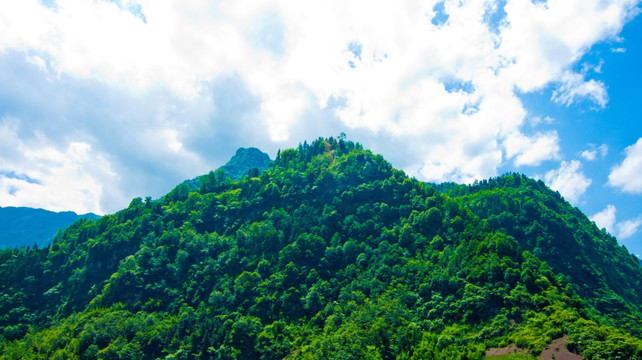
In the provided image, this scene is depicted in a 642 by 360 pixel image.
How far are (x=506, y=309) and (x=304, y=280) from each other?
61491 millimetres

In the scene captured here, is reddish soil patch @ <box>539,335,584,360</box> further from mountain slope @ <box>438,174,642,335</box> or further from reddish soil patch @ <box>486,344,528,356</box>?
mountain slope @ <box>438,174,642,335</box>

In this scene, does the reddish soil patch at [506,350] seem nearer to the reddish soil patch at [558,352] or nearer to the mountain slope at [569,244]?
the reddish soil patch at [558,352]

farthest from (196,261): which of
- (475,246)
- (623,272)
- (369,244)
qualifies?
(623,272)

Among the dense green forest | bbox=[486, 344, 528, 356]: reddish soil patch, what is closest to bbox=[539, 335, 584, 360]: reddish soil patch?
the dense green forest

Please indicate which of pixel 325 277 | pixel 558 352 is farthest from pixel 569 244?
pixel 558 352

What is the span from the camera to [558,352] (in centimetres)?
7231

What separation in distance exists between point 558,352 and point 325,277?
2979 inches

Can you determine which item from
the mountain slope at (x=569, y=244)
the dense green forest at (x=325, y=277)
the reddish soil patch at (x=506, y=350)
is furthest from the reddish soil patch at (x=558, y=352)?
the mountain slope at (x=569, y=244)

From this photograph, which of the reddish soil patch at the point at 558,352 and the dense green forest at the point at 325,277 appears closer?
the reddish soil patch at the point at 558,352

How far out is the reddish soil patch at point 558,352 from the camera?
231 feet

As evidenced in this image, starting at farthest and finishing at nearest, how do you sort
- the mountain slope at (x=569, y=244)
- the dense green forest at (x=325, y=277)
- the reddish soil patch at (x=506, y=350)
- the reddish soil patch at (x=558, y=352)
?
the mountain slope at (x=569, y=244) < the dense green forest at (x=325, y=277) < the reddish soil patch at (x=506, y=350) < the reddish soil patch at (x=558, y=352)

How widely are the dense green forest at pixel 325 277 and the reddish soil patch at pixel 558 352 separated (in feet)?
4.06

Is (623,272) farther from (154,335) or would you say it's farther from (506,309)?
(154,335)

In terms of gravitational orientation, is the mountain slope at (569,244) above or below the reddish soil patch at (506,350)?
above
